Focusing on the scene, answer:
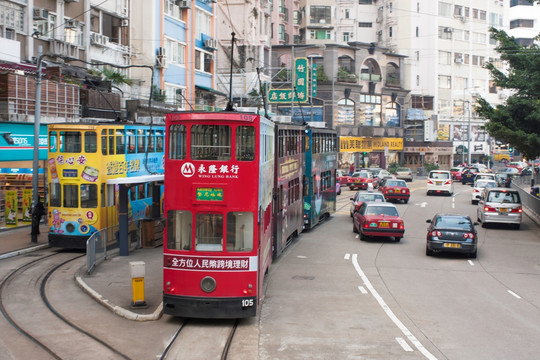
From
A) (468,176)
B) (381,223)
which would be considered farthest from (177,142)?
(468,176)

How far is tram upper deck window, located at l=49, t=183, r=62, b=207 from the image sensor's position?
2389 centimetres

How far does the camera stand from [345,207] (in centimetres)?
4394

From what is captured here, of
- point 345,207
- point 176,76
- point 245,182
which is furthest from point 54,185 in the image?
point 176,76

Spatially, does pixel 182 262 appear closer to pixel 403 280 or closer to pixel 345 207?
pixel 403 280

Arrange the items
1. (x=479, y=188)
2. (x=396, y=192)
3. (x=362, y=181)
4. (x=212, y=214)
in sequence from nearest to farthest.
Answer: (x=212, y=214)
(x=396, y=192)
(x=479, y=188)
(x=362, y=181)

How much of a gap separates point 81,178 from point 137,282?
8497mm

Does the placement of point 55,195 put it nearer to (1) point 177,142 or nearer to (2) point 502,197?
(1) point 177,142

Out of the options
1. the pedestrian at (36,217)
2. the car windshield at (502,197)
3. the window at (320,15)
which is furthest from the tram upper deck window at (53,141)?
the window at (320,15)

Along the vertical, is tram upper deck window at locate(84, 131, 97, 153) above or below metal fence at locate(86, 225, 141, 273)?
above

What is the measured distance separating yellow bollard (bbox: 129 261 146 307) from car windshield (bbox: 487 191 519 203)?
2220 centimetres

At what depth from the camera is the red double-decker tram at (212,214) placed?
14.3 metres

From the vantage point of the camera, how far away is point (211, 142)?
14398 millimetres

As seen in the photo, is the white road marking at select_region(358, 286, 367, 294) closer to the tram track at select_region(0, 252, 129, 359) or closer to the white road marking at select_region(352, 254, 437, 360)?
the white road marking at select_region(352, 254, 437, 360)

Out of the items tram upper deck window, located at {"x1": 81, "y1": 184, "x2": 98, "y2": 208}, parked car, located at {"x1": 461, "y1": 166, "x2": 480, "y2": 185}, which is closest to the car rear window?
tram upper deck window, located at {"x1": 81, "y1": 184, "x2": 98, "y2": 208}
